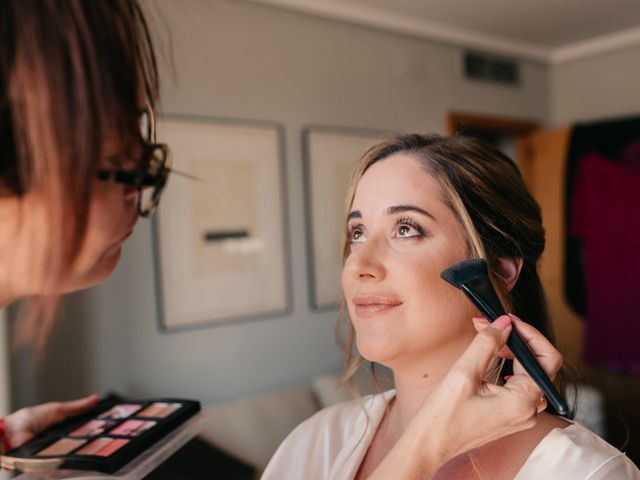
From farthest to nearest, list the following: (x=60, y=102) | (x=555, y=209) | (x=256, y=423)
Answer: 1. (x=555, y=209)
2. (x=256, y=423)
3. (x=60, y=102)

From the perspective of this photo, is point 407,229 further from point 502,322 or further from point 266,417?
point 266,417

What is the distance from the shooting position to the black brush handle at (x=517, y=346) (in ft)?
2.21

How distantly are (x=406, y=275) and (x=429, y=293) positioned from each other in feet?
0.16

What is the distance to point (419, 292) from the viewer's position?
999mm

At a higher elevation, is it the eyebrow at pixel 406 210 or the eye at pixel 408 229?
the eyebrow at pixel 406 210

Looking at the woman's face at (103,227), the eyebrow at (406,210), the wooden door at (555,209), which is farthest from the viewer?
the wooden door at (555,209)

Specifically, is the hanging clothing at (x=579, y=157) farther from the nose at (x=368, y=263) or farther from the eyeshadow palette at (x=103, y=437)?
the eyeshadow palette at (x=103, y=437)

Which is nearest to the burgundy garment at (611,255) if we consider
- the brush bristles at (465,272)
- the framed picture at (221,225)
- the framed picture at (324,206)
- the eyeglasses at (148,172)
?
the framed picture at (324,206)

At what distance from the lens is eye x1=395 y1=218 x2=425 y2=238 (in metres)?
1.03

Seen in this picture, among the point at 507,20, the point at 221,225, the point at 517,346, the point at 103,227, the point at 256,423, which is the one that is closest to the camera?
the point at 103,227

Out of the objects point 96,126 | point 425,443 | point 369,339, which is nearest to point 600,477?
point 425,443

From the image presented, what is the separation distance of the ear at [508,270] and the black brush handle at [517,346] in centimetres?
28

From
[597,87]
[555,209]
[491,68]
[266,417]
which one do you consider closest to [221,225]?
[266,417]

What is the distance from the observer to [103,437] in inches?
31.8
